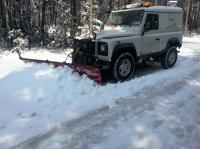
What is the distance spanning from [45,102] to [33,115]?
2.22 ft

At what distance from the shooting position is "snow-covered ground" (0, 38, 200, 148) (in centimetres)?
432

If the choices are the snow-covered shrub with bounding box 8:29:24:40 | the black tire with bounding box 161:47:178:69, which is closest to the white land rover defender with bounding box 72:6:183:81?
the black tire with bounding box 161:47:178:69

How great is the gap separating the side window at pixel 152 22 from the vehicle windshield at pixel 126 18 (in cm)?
26

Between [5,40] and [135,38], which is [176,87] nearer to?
[135,38]

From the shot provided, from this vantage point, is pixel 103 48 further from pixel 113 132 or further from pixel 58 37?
pixel 58 37

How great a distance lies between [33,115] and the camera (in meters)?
5.23

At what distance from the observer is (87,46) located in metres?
7.58

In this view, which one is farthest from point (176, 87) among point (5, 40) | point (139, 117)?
point (5, 40)

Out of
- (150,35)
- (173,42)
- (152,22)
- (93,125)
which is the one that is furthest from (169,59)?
(93,125)

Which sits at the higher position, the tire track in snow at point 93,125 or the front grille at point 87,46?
the front grille at point 87,46

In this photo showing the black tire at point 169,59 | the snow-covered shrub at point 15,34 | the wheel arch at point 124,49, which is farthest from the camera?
the snow-covered shrub at point 15,34

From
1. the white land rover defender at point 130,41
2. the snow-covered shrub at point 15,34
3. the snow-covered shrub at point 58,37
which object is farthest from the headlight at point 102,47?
the snow-covered shrub at point 15,34

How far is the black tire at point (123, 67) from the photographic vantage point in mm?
7402

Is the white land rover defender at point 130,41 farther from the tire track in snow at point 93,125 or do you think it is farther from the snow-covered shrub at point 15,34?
the snow-covered shrub at point 15,34
